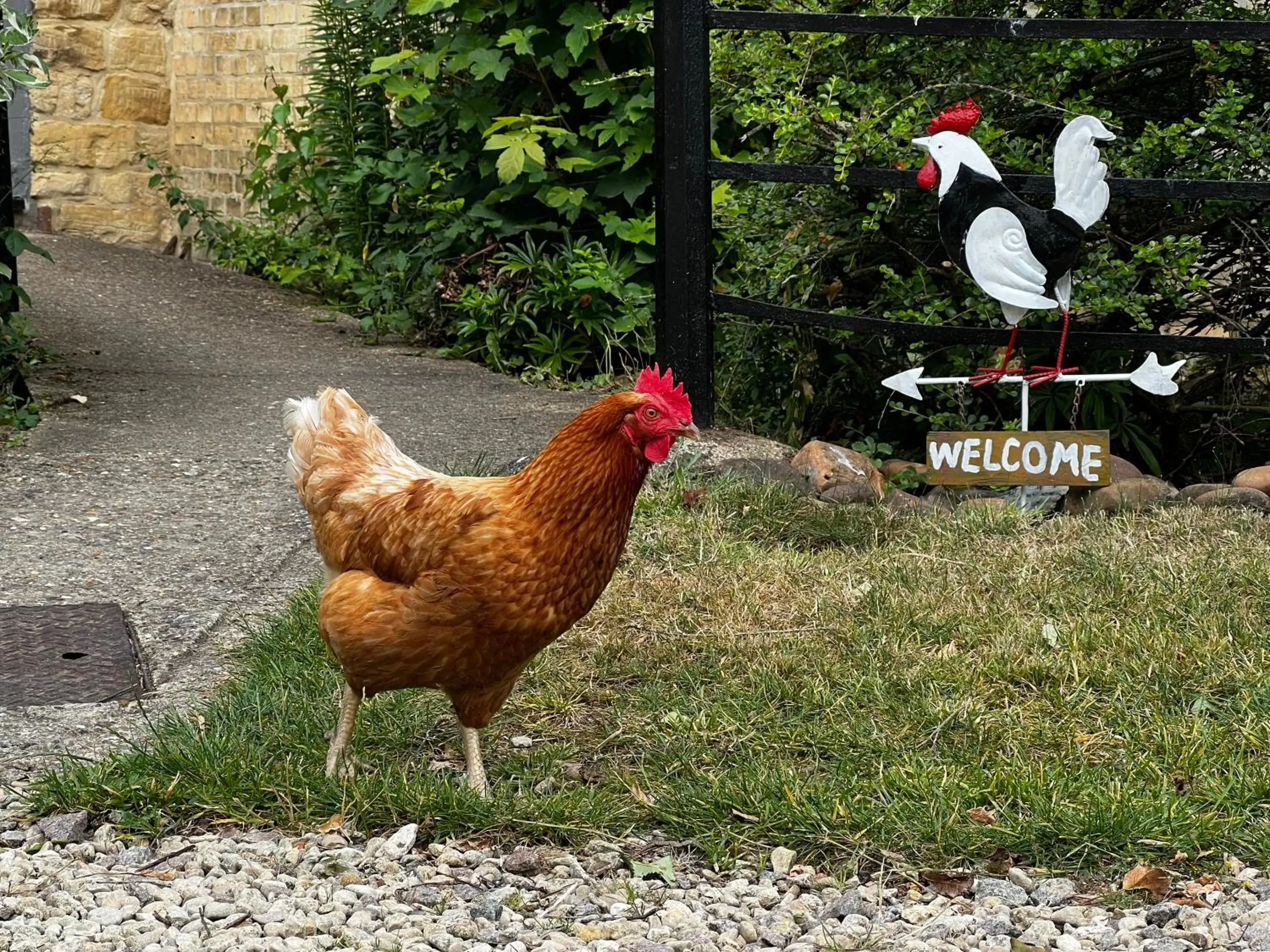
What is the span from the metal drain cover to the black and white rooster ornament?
309 centimetres

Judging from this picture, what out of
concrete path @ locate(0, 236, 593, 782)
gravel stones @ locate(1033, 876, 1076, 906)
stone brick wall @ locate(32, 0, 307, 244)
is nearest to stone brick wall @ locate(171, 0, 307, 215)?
stone brick wall @ locate(32, 0, 307, 244)

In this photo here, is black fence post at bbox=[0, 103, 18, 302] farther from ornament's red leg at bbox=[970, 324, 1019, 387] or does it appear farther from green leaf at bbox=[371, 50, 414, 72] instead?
ornament's red leg at bbox=[970, 324, 1019, 387]

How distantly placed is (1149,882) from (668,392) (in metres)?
1.39

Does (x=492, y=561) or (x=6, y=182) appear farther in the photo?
(x=6, y=182)

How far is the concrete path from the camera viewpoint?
15.3 ft

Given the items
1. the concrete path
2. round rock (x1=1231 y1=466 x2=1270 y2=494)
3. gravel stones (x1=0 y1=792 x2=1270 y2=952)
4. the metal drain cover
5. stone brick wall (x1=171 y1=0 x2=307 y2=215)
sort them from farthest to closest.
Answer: stone brick wall (x1=171 y1=0 x2=307 y2=215), round rock (x1=1231 y1=466 x2=1270 y2=494), the concrete path, the metal drain cover, gravel stones (x1=0 y1=792 x2=1270 y2=952)

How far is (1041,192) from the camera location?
559cm

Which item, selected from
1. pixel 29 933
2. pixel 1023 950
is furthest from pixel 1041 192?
pixel 29 933

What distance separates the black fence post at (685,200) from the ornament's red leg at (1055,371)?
1.26 metres

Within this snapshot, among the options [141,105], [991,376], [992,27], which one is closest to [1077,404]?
[991,376]

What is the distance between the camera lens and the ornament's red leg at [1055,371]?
18.5 ft

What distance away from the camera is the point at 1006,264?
5504 mm

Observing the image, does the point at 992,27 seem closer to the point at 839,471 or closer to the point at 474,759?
the point at 839,471

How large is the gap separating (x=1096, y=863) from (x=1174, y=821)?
20 centimetres
